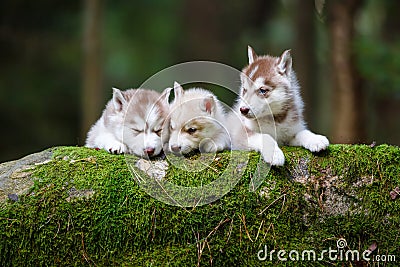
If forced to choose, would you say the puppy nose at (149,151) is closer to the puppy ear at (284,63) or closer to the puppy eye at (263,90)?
the puppy eye at (263,90)

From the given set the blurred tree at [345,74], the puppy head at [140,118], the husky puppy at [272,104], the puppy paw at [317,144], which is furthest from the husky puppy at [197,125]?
the blurred tree at [345,74]

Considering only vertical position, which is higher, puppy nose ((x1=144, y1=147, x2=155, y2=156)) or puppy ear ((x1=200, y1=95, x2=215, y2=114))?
puppy ear ((x1=200, y1=95, x2=215, y2=114))

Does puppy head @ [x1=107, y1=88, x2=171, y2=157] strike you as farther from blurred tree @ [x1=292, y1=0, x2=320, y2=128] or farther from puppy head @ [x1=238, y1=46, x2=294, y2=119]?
blurred tree @ [x1=292, y1=0, x2=320, y2=128]

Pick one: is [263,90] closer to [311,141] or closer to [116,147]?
[311,141]

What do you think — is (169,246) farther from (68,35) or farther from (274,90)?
(68,35)

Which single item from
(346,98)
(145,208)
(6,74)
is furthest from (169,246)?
(6,74)

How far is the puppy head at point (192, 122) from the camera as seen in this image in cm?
435

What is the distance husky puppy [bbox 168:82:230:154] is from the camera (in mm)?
4367

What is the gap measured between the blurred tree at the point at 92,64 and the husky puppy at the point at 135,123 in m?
6.26

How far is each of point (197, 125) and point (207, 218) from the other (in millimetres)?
1006

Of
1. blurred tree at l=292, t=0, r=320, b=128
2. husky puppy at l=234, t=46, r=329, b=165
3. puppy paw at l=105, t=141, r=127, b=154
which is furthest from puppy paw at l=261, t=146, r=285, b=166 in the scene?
blurred tree at l=292, t=0, r=320, b=128

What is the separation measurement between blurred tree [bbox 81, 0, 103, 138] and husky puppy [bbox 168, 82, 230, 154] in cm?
660

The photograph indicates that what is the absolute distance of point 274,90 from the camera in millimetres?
4402

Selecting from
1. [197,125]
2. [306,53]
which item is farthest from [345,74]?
[197,125]
